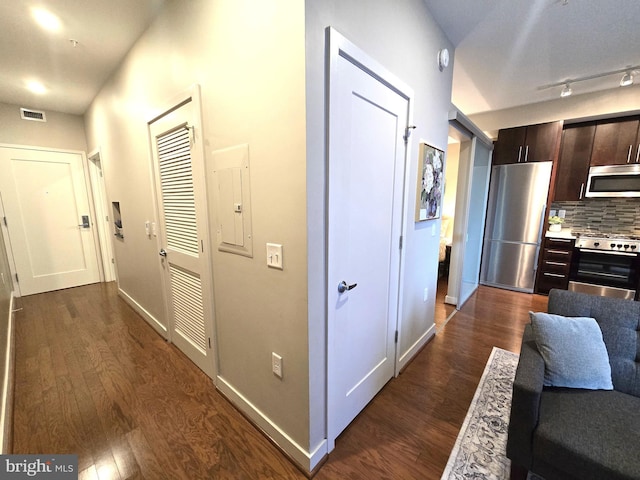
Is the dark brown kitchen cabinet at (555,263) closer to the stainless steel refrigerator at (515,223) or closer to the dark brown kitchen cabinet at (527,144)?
the stainless steel refrigerator at (515,223)

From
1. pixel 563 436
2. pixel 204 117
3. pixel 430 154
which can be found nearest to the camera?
pixel 563 436

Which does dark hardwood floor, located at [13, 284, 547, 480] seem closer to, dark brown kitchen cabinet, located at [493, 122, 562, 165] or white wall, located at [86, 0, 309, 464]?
white wall, located at [86, 0, 309, 464]

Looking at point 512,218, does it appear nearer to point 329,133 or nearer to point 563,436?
point 563,436

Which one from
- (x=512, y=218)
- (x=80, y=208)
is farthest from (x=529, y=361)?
(x=80, y=208)

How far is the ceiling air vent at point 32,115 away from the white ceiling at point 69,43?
0.32 meters

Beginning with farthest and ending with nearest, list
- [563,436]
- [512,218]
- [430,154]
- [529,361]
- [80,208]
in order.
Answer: [80,208] < [512,218] < [430,154] < [529,361] < [563,436]

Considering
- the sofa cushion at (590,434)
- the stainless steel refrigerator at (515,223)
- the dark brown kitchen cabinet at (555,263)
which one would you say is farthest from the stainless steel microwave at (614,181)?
the sofa cushion at (590,434)

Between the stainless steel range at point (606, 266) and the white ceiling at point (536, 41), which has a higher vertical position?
the white ceiling at point (536, 41)

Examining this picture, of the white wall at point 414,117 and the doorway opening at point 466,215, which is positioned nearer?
the white wall at point 414,117

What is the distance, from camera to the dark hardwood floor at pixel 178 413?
1.36m

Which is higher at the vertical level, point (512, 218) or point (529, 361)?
point (512, 218)

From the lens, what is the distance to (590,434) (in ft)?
3.36

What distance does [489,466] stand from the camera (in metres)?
1.32

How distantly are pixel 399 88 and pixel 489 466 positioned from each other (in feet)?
7.06
